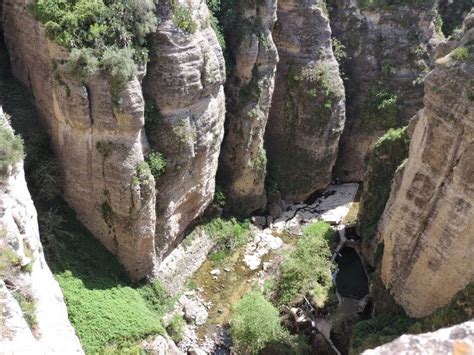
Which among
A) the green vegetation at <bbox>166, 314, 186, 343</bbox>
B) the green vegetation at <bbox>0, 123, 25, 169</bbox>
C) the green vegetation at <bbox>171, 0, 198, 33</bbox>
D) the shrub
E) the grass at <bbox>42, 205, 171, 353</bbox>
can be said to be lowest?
the green vegetation at <bbox>166, 314, 186, 343</bbox>

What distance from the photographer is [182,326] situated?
2273 centimetres

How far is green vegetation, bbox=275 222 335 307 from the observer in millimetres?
23750

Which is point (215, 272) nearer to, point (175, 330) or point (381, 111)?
point (175, 330)

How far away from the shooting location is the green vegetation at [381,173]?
25.3 meters

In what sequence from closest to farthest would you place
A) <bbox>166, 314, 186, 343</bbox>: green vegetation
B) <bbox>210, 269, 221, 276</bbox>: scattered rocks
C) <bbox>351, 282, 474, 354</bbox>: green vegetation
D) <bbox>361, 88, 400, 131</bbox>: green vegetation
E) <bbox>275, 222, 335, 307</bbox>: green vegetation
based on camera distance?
1. <bbox>351, 282, 474, 354</bbox>: green vegetation
2. <bbox>166, 314, 186, 343</bbox>: green vegetation
3. <bbox>275, 222, 335, 307</bbox>: green vegetation
4. <bbox>210, 269, 221, 276</bbox>: scattered rocks
5. <bbox>361, 88, 400, 131</bbox>: green vegetation

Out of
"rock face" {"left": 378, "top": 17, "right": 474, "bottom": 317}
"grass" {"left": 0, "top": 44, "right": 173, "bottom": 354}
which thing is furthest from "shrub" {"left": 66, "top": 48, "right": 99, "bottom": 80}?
"rock face" {"left": 378, "top": 17, "right": 474, "bottom": 317}

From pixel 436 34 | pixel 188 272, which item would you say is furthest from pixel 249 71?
pixel 436 34

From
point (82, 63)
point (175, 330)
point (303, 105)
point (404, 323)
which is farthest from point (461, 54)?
point (175, 330)

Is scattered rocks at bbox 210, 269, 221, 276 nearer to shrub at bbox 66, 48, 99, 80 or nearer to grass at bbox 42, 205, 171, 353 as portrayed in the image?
grass at bbox 42, 205, 171, 353

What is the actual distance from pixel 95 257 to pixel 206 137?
317 inches

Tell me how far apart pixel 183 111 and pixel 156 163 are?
2.86 meters

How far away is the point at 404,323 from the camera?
1889 centimetres

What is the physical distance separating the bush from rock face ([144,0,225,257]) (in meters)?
5.74

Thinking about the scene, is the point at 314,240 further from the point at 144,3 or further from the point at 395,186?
the point at 144,3
